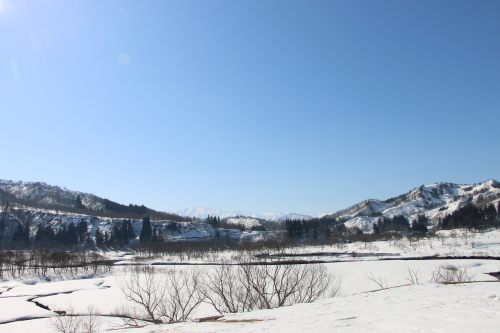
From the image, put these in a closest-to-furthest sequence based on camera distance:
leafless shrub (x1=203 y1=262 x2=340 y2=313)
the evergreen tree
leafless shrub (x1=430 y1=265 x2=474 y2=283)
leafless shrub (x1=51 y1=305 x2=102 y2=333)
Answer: leafless shrub (x1=203 y1=262 x2=340 y2=313), leafless shrub (x1=51 y1=305 x2=102 y2=333), leafless shrub (x1=430 y1=265 x2=474 y2=283), the evergreen tree

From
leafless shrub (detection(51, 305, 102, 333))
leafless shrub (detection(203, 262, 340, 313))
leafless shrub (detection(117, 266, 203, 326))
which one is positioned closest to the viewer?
leafless shrub (detection(117, 266, 203, 326))

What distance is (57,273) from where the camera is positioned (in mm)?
74875

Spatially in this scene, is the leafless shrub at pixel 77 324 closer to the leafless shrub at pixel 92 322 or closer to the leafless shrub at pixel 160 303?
the leafless shrub at pixel 92 322

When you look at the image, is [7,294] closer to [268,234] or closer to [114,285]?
[114,285]

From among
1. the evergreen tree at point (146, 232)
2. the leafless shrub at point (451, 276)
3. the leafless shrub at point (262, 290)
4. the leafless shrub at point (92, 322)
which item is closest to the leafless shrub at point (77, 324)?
the leafless shrub at point (92, 322)

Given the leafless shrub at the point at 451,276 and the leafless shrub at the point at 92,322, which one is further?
the leafless shrub at the point at 451,276

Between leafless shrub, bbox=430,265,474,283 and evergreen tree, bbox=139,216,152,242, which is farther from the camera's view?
evergreen tree, bbox=139,216,152,242

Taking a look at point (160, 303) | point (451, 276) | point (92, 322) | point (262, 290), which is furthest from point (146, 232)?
point (262, 290)

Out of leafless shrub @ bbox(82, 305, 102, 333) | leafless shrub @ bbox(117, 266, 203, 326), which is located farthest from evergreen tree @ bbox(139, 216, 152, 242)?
leafless shrub @ bbox(82, 305, 102, 333)

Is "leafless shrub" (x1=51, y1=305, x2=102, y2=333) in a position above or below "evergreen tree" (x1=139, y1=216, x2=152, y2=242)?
below

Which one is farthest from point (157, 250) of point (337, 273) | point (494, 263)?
point (494, 263)

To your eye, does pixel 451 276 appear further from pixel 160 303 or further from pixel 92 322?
pixel 92 322

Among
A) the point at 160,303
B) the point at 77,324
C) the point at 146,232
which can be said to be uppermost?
the point at 146,232

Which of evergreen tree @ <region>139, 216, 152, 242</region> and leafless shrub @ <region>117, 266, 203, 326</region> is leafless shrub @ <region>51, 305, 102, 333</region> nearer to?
leafless shrub @ <region>117, 266, 203, 326</region>
